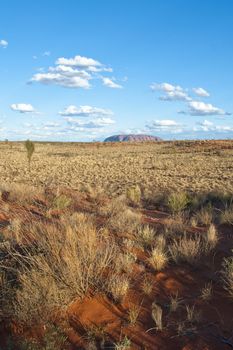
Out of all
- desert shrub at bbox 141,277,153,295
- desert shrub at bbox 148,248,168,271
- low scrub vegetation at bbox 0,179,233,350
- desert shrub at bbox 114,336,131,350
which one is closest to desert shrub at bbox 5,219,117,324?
low scrub vegetation at bbox 0,179,233,350

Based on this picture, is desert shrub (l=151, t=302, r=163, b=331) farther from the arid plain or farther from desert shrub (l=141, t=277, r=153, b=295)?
desert shrub (l=141, t=277, r=153, b=295)

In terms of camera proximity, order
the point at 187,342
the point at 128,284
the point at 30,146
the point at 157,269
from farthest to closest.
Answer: the point at 30,146, the point at 157,269, the point at 128,284, the point at 187,342

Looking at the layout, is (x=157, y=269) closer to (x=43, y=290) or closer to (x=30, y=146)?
(x=43, y=290)

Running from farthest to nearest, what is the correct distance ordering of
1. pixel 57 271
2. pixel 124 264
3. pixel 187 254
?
pixel 187 254 → pixel 124 264 → pixel 57 271

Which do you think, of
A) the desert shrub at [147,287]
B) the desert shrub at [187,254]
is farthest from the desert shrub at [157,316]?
the desert shrub at [187,254]

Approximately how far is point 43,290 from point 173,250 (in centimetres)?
258

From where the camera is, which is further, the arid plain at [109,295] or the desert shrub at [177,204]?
the desert shrub at [177,204]

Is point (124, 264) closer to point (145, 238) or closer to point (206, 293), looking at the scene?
point (206, 293)

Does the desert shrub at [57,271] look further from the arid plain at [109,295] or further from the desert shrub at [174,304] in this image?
the desert shrub at [174,304]

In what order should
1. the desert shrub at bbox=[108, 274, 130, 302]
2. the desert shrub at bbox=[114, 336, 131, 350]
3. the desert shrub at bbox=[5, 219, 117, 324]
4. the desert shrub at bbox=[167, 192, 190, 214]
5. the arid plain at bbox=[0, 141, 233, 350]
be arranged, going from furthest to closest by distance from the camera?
the desert shrub at bbox=[167, 192, 190, 214] < the desert shrub at bbox=[108, 274, 130, 302] < the desert shrub at bbox=[5, 219, 117, 324] < the arid plain at bbox=[0, 141, 233, 350] < the desert shrub at bbox=[114, 336, 131, 350]

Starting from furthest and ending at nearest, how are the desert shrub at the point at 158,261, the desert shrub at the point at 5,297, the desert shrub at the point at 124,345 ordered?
1. the desert shrub at the point at 158,261
2. the desert shrub at the point at 5,297
3. the desert shrub at the point at 124,345

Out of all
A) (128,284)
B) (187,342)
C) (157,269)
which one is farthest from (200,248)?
(187,342)

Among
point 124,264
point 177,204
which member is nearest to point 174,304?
point 124,264

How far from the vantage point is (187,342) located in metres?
4.74
